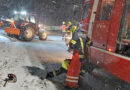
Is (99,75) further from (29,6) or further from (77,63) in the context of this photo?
(29,6)

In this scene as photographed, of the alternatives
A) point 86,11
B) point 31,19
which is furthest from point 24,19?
point 86,11

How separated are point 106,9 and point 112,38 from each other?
99cm

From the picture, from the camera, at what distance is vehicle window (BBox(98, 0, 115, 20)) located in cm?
417

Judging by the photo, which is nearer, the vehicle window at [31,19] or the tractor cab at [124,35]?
the tractor cab at [124,35]

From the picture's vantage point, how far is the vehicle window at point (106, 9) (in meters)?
4.17

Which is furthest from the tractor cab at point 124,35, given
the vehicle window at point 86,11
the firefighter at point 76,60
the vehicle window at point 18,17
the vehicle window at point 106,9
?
the vehicle window at point 18,17

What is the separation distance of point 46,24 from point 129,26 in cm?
2329

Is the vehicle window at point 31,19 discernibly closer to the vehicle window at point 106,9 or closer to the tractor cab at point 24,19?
the tractor cab at point 24,19

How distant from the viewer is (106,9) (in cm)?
438

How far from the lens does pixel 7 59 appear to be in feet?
18.6

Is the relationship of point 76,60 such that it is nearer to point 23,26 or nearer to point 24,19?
point 23,26

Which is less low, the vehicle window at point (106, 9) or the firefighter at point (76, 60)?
the vehicle window at point (106, 9)

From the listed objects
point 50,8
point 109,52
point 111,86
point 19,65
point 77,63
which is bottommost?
point 111,86

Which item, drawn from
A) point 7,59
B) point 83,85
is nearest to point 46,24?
point 7,59
